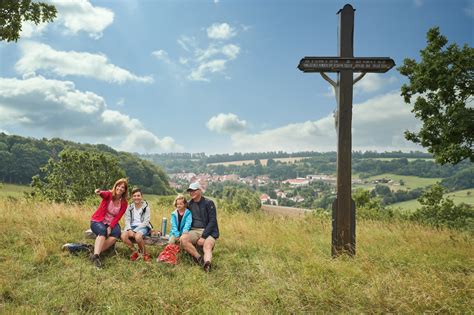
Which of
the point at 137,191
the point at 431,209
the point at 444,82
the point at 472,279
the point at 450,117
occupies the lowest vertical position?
the point at 431,209

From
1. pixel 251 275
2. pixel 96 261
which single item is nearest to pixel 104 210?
pixel 96 261

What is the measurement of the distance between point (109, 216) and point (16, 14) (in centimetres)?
496

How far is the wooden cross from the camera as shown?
20.1 feet

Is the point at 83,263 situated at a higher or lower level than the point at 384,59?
lower

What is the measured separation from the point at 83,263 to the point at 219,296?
102 inches

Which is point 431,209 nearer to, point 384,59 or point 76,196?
point 384,59

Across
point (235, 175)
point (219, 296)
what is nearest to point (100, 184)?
point (219, 296)

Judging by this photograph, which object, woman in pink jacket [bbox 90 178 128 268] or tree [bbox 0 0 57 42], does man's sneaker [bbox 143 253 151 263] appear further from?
tree [bbox 0 0 57 42]

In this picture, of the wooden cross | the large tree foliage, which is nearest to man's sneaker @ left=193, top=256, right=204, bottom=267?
the wooden cross

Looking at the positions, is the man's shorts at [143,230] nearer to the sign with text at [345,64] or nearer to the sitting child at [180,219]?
the sitting child at [180,219]

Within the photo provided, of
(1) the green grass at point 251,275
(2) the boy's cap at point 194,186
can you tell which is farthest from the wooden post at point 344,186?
(2) the boy's cap at point 194,186

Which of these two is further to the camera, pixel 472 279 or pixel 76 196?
pixel 76 196

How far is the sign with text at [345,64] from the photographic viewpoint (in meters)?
6.27

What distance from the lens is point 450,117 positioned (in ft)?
35.8
